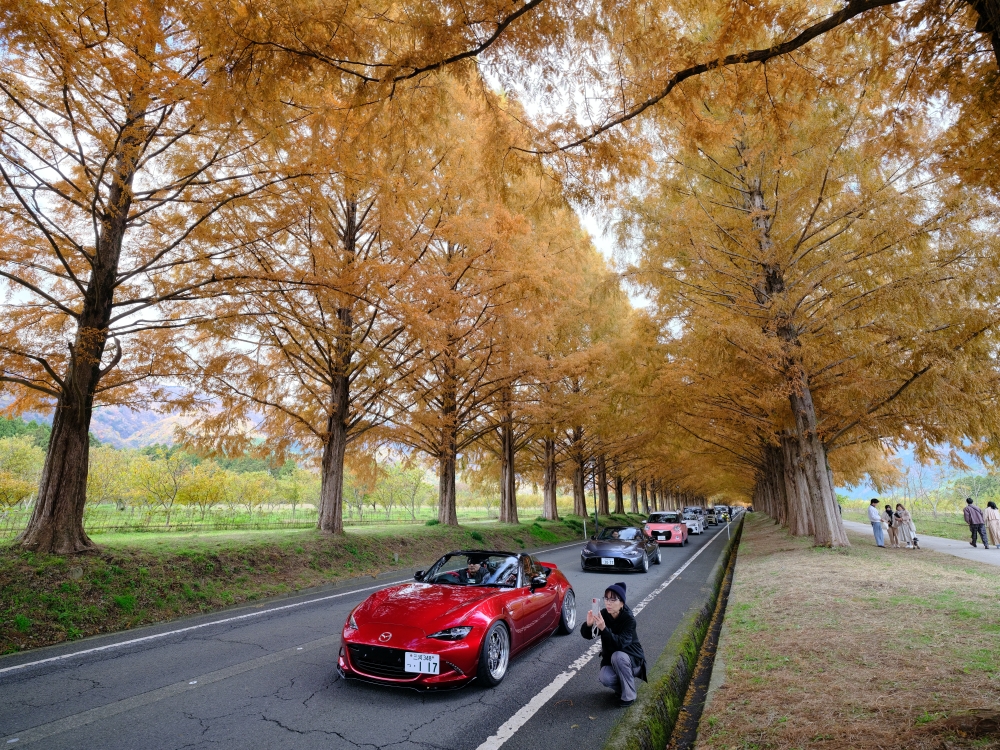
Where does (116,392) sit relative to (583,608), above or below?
above

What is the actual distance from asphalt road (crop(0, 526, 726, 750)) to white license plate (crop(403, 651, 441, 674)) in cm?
27

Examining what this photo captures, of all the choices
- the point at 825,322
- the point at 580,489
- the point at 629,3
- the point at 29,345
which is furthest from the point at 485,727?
the point at 580,489

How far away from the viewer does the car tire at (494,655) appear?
173 inches

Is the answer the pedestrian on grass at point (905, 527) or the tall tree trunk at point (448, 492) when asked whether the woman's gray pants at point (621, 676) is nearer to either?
the tall tree trunk at point (448, 492)

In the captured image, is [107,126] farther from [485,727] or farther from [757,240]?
[757,240]

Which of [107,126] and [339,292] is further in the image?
[339,292]

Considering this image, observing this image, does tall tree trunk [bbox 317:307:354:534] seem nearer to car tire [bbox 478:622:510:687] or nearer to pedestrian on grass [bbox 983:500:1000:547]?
car tire [bbox 478:622:510:687]

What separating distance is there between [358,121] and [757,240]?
1070 cm

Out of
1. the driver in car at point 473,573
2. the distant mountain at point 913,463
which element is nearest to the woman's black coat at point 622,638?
the driver in car at point 473,573

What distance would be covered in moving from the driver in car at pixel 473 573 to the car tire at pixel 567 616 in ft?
4.35

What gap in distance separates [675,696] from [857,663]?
163 centimetres

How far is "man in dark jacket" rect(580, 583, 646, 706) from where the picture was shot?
4.05 metres

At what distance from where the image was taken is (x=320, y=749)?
330 centimetres

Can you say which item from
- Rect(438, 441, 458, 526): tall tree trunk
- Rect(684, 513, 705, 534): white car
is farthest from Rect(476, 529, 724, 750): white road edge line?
Rect(684, 513, 705, 534): white car
